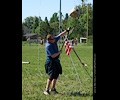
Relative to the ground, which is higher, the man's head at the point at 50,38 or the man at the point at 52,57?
the man's head at the point at 50,38

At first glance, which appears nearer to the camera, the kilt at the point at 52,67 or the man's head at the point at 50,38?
the man's head at the point at 50,38

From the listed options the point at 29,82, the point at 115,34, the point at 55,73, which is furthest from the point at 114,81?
the point at 29,82

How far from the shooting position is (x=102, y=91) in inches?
167

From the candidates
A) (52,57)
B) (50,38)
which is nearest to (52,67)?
(52,57)

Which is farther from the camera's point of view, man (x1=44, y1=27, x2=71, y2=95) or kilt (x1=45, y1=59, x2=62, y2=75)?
kilt (x1=45, y1=59, x2=62, y2=75)

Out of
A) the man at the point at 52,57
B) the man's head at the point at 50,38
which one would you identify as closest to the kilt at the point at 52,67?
the man at the point at 52,57

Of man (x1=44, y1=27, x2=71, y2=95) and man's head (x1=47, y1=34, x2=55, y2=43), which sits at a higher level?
man's head (x1=47, y1=34, x2=55, y2=43)

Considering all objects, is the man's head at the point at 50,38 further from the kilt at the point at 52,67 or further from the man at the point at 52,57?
the kilt at the point at 52,67

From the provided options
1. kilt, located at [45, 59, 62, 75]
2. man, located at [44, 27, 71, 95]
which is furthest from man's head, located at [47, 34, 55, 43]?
kilt, located at [45, 59, 62, 75]

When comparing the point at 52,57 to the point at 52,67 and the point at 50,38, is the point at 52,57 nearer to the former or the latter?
the point at 52,67

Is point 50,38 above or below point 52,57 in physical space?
above

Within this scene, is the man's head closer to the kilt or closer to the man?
the man
